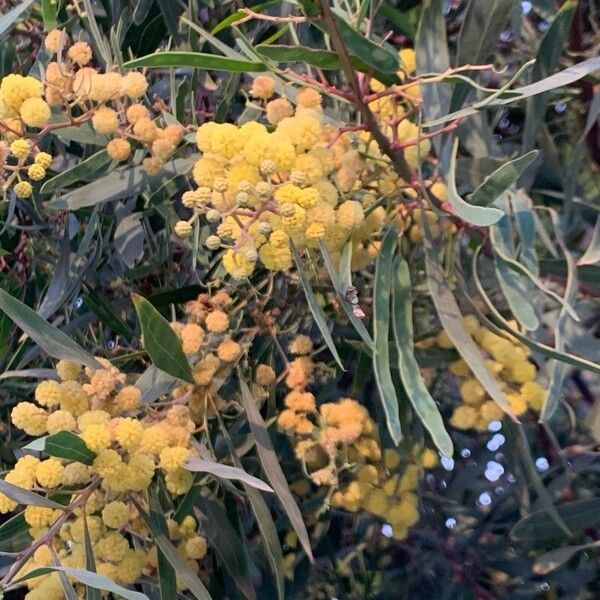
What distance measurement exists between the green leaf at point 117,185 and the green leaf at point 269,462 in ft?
0.82

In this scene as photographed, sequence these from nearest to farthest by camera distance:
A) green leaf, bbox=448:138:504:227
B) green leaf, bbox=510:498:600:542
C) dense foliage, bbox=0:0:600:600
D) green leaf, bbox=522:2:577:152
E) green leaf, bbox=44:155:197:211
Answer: green leaf, bbox=448:138:504:227 < dense foliage, bbox=0:0:600:600 < green leaf, bbox=522:2:577:152 < green leaf, bbox=44:155:197:211 < green leaf, bbox=510:498:600:542

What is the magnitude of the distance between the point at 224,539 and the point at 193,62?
1.97 ft

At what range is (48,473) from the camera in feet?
2.88

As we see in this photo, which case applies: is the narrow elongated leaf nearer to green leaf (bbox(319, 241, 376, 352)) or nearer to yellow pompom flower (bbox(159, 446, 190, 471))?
yellow pompom flower (bbox(159, 446, 190, 471))

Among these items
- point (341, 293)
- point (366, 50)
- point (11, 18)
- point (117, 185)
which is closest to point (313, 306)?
point (341, 293)

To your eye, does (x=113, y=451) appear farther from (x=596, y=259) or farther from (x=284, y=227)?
(x=596, y=259)

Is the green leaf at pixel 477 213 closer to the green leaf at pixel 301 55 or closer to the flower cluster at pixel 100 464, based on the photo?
the green leaf at pixel 301 55

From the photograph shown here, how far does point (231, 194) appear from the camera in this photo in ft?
2.63

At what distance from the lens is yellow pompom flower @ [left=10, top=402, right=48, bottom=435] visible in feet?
3.01

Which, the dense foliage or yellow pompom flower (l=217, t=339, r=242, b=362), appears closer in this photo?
the dense foliage

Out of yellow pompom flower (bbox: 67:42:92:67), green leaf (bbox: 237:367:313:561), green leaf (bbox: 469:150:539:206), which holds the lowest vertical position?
green leaf (bbox: 237:367:313:561)

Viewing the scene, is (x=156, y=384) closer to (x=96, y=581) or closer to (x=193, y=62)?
(x=96, y=581)

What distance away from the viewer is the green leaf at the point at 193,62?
0.80 metres

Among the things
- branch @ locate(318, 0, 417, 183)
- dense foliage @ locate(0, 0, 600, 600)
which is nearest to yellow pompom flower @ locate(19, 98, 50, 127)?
dense foliage @ locate(0, 0, 600, 600)
